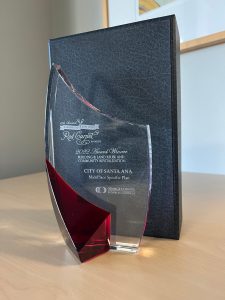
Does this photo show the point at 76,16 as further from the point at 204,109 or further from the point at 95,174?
the point at 95,174

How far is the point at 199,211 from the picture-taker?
551 mm

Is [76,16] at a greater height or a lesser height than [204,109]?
greater

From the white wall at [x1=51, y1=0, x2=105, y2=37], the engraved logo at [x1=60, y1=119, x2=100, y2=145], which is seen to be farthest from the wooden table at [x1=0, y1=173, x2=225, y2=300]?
the white wall at [x1=51, y1=0, x2=105, y2=37]

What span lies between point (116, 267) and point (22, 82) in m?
1.10

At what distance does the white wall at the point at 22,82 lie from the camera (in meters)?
1.22

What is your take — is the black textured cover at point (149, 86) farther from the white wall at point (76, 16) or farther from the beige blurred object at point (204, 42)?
the white wall at point (76, 16)

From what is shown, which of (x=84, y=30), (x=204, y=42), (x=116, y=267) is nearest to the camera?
(x=116, y=267)

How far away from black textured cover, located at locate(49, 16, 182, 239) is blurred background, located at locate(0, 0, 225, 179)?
0.54m

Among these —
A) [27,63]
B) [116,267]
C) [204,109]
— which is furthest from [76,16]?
[116,267]

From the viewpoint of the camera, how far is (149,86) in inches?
15.7

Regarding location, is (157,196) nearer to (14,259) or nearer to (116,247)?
(116,247)

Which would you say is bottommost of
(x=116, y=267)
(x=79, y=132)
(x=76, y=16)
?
(x=116, y=267)

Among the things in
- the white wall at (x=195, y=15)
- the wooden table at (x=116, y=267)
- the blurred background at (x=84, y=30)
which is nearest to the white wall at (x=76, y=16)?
the blurred background at (x=84, y=30)

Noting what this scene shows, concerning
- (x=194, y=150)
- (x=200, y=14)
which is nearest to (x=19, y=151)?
(x=194, y=150)
